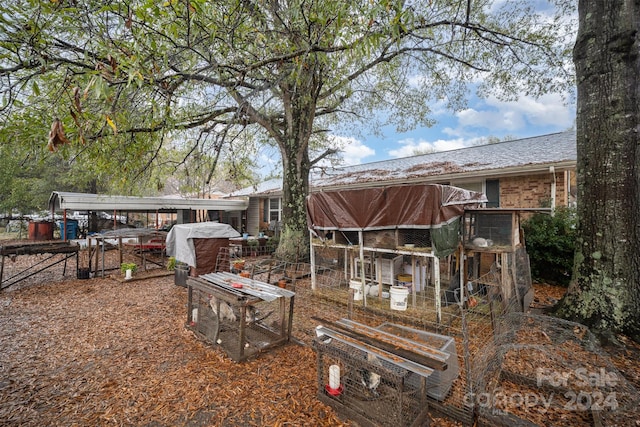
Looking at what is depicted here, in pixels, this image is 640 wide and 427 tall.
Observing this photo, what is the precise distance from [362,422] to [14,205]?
24568 millimetres

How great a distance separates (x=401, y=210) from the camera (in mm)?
5043

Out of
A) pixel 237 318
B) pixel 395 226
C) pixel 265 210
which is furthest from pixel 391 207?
pixel 265 210

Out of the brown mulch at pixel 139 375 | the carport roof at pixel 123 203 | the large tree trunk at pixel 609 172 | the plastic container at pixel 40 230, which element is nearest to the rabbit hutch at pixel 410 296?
the brown mulch at pixel 139 375

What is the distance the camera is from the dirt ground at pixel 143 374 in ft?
8.80

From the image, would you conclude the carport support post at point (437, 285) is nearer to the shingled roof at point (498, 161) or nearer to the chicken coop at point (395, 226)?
the chicken coop at point (395, 226)

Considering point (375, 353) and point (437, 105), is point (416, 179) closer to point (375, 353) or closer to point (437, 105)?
point (437, 105)

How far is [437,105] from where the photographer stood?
33.8 ft

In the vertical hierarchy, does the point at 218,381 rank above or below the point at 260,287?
below

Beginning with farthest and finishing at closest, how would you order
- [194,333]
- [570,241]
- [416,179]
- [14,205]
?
1. [14,205]
2. [416,179]
3. [570,241]
4. [194,333]

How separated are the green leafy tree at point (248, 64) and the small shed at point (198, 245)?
1803mm

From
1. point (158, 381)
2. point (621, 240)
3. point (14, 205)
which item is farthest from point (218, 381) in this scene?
point (14, 205)

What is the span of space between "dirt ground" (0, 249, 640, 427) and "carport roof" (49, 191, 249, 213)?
5.68m

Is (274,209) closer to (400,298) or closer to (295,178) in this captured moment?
(295,178)

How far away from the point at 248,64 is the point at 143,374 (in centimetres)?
455
